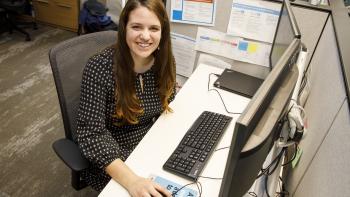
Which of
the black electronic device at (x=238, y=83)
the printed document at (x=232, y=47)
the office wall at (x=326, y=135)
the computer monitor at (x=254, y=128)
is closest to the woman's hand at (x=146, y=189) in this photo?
the computer monitor at (x=254, y=128)

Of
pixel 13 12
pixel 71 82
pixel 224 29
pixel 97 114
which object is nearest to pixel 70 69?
pixel 71 82

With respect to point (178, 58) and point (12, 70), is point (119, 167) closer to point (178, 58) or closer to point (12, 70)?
point (178, 58)

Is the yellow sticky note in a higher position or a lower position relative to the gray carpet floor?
higher

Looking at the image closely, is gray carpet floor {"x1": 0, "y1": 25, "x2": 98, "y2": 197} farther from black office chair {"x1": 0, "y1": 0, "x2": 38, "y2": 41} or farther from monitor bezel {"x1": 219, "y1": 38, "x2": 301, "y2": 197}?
monitor bezel {"x1": 219, "y1": 38, "x2": 301, "y2": 197}

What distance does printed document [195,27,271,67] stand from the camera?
5.00ft

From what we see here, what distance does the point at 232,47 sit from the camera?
5.14 feet

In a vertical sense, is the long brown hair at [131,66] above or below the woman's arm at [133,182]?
above

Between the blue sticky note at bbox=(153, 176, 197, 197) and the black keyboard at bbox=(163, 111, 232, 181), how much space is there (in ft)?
0.15

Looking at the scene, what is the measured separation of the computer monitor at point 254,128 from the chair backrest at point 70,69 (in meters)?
0.72

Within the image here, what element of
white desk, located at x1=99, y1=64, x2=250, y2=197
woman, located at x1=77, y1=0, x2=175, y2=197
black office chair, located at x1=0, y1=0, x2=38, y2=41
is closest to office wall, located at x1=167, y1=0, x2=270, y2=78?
white desk, located at x1=99, y1=64, x2=250, y2=197

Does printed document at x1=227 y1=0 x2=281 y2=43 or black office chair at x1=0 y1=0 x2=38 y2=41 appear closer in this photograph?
printed document at x1=227 y1=0 x2=281 y2=43

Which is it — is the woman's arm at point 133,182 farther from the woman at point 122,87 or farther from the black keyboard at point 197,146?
the black keyboard at point 197,146

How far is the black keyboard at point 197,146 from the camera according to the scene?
3.39 ft

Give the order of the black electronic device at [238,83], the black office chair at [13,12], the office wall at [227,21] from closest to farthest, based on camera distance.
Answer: the office wall at [227,21]
the black electronic device at [238,83]
the black office chair at [13,12]
